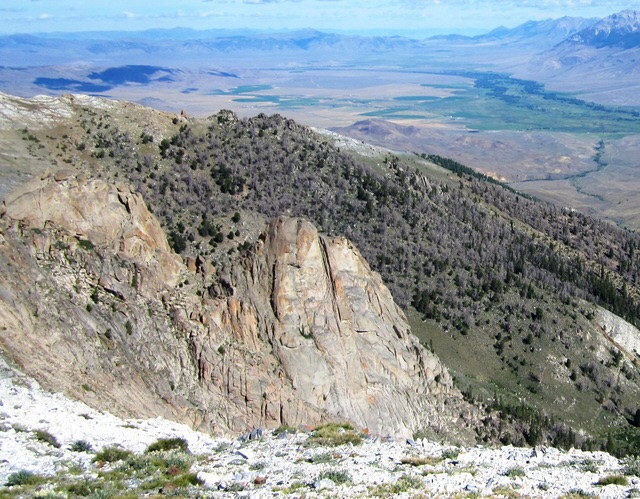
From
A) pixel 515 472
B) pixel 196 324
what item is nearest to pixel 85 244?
pixel 196 324

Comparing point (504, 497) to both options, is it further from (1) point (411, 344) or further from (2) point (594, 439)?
(2) point (594, 439)

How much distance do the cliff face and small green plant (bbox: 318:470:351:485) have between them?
1239 cm

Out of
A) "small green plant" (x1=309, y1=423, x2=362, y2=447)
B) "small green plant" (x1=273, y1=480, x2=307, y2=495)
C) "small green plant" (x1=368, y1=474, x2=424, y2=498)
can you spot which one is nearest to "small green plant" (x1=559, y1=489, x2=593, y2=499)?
"small green plant" (x1=368, y1=474, x2=424, y2=498)

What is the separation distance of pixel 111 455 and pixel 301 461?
232 inches

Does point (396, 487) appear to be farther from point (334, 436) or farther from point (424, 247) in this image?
point (424, 247)

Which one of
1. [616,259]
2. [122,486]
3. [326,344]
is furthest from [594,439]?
[616,259]

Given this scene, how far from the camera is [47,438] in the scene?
19906 millimetres

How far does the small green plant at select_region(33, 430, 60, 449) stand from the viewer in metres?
19.8

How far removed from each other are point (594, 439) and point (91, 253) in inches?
1847

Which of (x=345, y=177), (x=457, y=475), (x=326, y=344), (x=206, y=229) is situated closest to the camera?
(x=457, y=475)

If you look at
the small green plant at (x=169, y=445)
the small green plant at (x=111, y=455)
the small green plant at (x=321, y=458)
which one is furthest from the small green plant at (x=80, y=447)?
the small green plant at (x=321, y=458)

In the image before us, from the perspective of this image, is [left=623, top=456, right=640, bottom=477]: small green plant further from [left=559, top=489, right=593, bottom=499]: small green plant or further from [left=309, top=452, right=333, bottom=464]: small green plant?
[left=309, top=452, right=333, bottom=464]: small green plant

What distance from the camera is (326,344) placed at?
39.6m

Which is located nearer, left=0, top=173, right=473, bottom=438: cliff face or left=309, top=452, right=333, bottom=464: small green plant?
left=309, top=452, right=333, bottom=464: small green plant
